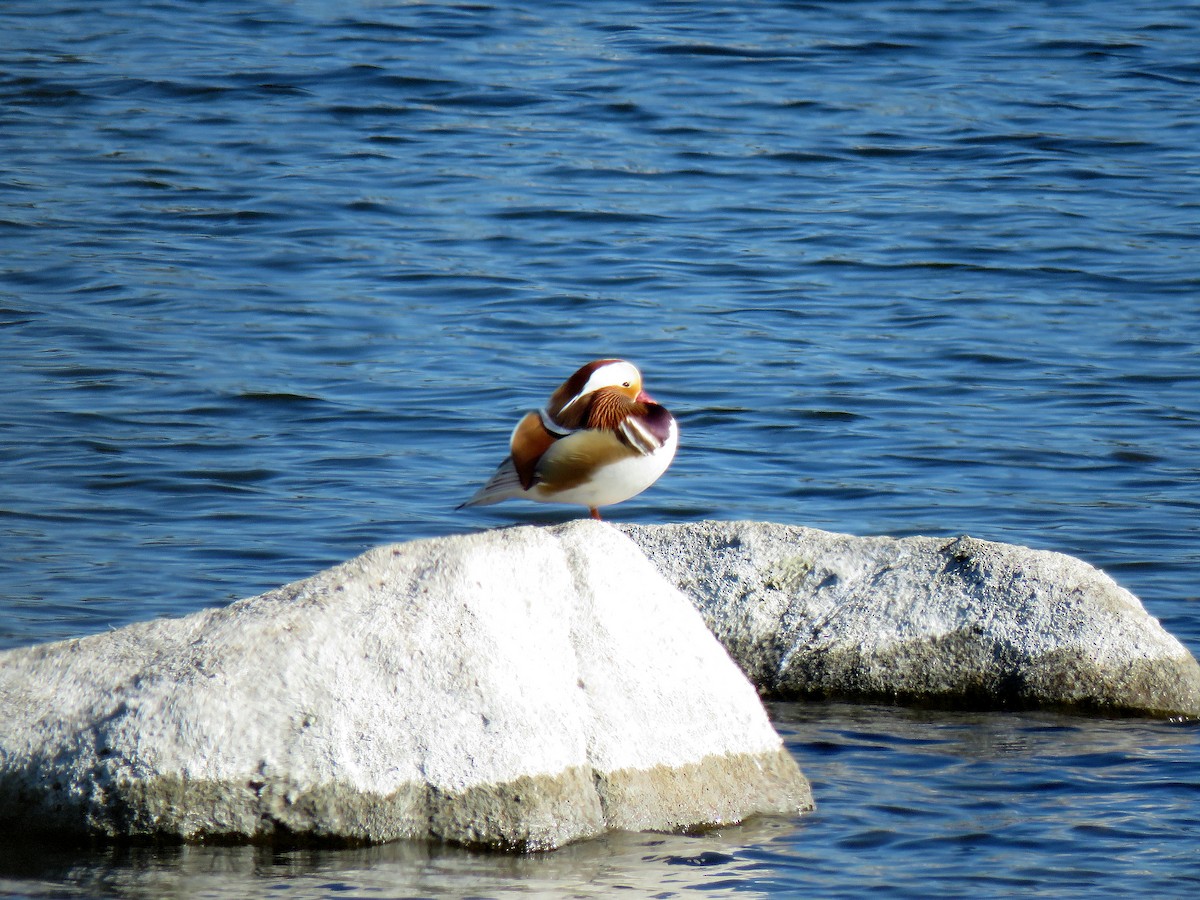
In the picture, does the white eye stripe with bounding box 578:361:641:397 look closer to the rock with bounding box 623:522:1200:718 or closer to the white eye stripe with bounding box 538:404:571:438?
the white eye stripe with bounding box 538:404:571:438

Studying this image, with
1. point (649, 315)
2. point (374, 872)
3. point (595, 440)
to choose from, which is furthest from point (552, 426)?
point (649, 315)

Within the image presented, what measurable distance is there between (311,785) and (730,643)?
2.54 metres

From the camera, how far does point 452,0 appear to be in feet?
77.8

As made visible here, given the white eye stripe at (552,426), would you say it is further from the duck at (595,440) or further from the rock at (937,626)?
the rock at (937,626)

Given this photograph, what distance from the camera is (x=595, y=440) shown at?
575 cm

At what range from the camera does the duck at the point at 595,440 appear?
227 inches

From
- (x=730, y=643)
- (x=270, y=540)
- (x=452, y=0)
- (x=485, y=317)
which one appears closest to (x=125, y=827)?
(x=730, y=643)

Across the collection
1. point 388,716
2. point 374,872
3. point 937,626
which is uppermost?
point 388,716

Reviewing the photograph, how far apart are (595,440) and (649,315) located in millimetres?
8007

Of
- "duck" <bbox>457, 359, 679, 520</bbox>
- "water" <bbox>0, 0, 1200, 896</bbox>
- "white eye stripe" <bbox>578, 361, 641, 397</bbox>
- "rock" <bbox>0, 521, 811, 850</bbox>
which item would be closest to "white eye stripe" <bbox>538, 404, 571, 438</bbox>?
"duck" <bbox>457, 359, 679, 520</bbox>

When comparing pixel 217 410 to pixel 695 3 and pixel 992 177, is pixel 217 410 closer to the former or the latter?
pixel 992 177

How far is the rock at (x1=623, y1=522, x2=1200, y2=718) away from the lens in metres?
7.16

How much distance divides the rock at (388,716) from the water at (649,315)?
156 mm

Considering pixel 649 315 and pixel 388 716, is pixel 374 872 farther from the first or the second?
pixel 649 315
